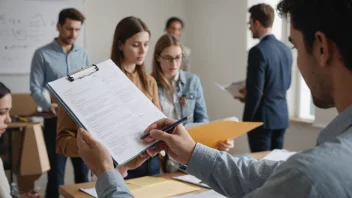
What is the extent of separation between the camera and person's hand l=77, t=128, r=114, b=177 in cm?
104

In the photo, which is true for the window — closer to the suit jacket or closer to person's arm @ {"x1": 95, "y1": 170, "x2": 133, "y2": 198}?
the suit jacket

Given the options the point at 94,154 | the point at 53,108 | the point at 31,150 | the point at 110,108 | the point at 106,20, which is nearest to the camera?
the point at 94,154

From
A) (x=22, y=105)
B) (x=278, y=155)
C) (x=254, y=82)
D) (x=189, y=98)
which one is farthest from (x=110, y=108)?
(x=22, y=105)

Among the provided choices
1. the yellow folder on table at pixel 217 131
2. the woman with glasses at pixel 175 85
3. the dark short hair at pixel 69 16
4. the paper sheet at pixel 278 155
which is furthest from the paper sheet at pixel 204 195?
the dark short hair at pixel 69 16

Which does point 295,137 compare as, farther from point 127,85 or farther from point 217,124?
point 127,85

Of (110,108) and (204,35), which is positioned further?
(204,35)

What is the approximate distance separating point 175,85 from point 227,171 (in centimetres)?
141

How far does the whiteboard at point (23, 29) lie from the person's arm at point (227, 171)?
13.5ft

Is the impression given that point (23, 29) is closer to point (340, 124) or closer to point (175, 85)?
point (175, 85)

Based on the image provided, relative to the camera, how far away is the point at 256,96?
317 centimetres

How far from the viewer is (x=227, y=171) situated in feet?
4.01

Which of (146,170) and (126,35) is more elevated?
(126,35)

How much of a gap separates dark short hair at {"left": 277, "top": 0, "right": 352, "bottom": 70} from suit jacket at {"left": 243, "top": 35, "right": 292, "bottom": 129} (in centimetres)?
235

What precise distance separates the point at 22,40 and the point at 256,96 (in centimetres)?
301
